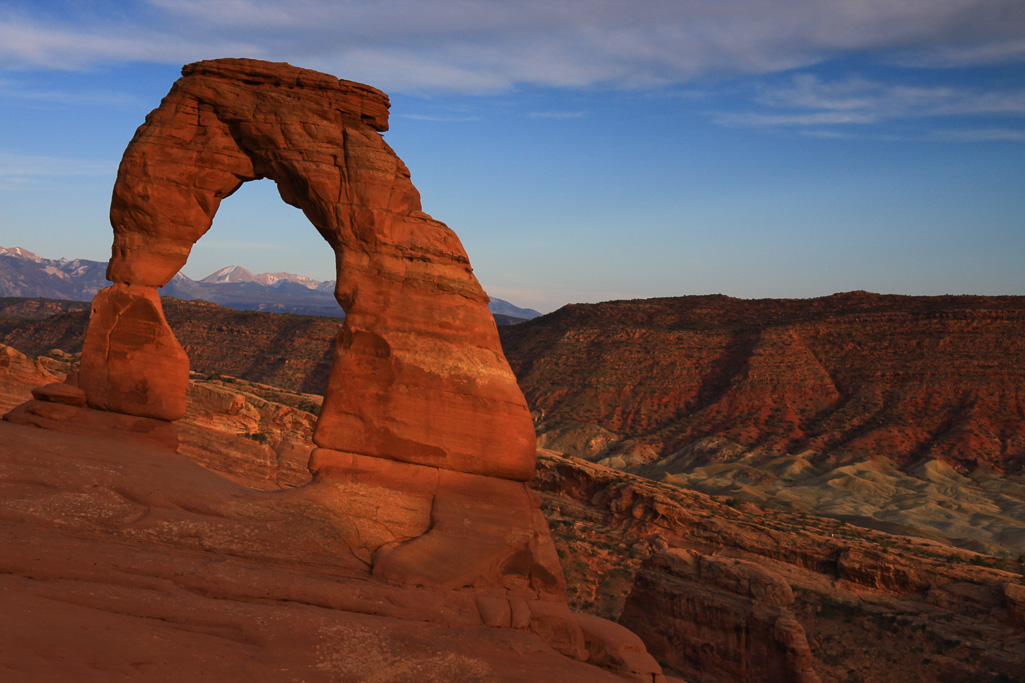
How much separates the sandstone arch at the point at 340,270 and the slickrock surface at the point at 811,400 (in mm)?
34575

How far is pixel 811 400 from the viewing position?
68.4m

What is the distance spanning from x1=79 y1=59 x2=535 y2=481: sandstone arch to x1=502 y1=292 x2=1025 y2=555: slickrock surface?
34575 mm

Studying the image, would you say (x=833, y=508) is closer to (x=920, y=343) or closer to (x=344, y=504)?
(x=920, y=343)

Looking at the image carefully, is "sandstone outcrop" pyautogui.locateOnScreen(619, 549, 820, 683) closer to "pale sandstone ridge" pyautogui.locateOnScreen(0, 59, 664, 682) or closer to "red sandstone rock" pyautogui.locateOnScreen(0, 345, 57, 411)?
"pale sandstone ridge" pyautogui.locateOnScreen(0, 59, 664, 682)

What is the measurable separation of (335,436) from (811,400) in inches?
2505

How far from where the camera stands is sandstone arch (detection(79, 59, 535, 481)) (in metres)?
12.5

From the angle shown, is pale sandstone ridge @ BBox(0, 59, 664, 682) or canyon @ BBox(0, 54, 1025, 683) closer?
canyon @ BBox(0, 54, 1025, 683)

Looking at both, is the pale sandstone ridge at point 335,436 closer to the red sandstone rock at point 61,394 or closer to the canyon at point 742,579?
the red sandstone rock at point 61,394

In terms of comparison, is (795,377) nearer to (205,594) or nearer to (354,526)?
(354,526)

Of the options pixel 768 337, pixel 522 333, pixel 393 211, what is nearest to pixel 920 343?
pixel 768 337

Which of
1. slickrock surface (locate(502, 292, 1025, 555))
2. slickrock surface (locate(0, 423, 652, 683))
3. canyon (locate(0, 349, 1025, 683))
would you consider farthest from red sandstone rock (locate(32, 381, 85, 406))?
slickrock surface (locate(502, 292, 1025, 555))

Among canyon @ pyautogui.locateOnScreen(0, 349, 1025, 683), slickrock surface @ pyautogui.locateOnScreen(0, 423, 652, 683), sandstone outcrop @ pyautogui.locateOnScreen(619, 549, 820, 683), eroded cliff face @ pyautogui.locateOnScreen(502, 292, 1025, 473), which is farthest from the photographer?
eroded cliff face @ pyautogui.locateOnScreen(502, 292, 1025, 473)

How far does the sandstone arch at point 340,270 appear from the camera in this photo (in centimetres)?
1247

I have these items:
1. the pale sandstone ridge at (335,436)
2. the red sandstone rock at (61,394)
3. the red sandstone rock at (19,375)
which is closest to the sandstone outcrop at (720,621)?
the pale sandstone ridge at (335,436)
